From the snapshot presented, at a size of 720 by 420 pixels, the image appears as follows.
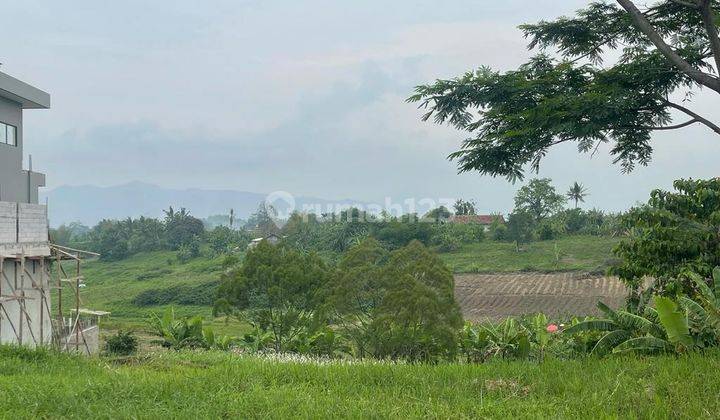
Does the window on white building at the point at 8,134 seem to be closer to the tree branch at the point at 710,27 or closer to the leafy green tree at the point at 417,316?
the leafy green tree at the point at 417,316

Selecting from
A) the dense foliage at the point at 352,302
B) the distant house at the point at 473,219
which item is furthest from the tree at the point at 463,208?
the dense foliage at the point at 352,302

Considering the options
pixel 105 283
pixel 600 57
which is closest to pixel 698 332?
pixel 600 57

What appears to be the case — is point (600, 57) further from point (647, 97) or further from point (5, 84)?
point (5, 84)

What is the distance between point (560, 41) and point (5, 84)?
16.3 m

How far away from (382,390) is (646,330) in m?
4.91

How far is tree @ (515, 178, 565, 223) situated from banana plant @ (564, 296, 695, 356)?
217 feet

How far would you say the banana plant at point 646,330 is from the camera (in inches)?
364

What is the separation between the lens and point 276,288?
72.4 ft

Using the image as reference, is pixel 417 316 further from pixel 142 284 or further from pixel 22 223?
pixel 142 284

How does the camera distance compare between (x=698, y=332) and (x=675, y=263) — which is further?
(x=675, y=263)

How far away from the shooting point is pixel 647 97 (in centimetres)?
1060

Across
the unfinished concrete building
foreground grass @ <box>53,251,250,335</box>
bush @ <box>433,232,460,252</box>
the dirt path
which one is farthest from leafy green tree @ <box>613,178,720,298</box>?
bush @ <box>433,232,460,252</box>

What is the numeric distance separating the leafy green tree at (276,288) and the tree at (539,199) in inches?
2223

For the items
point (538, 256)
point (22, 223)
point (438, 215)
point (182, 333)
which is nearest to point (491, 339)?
point (182, 333)
